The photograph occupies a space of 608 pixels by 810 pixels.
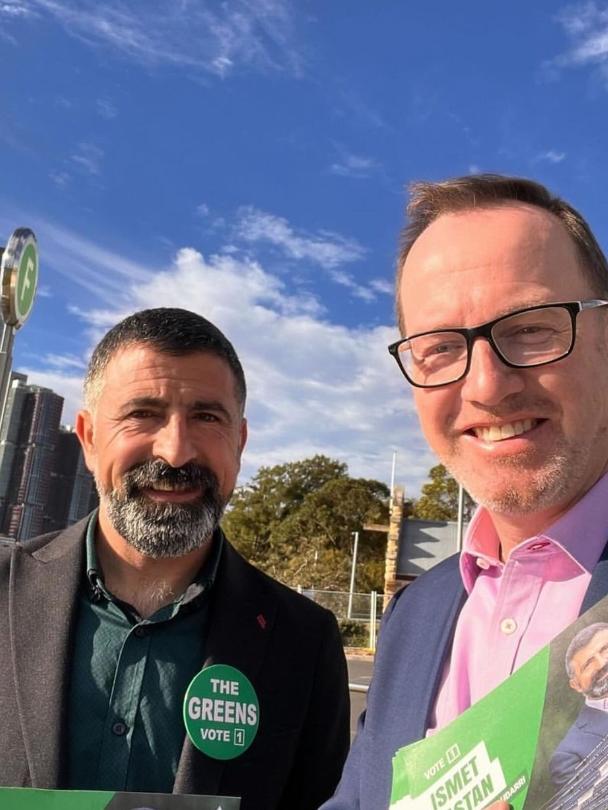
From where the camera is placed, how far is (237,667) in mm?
2215

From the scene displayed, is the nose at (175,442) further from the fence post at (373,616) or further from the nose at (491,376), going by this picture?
the fence post at (373,616)

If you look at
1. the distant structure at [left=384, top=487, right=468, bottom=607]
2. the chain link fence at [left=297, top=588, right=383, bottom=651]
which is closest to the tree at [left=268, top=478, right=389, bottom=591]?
the chain link fence at [left=297, top=588, right=383, bottom=651]

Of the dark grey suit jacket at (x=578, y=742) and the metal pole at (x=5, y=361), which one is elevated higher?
the metal pole at (x=5, y=361)

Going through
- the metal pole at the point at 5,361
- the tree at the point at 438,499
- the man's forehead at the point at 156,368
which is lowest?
the man's forehead at the point at 156,368

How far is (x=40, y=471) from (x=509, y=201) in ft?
57.1

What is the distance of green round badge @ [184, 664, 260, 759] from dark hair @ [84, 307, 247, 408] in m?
0.93

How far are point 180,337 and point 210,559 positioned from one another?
0.77 meters

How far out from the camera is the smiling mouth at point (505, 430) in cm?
149

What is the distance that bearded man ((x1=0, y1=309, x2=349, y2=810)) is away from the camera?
6.73ft

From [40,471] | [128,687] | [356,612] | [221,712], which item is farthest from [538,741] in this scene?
[356,612]

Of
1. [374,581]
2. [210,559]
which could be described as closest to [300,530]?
[374,581]

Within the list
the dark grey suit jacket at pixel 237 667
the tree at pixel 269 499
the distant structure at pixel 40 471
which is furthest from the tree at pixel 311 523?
the dark grey suit jacket at pixel 237 667

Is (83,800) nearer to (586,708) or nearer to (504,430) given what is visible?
(586,708)

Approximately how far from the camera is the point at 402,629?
1.78m
